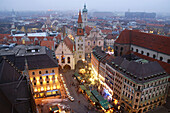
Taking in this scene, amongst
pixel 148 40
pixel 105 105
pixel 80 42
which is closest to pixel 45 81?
pixel 105 105

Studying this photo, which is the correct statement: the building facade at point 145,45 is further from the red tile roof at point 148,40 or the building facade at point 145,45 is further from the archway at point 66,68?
the archway at point 66,68

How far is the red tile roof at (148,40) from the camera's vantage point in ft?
210

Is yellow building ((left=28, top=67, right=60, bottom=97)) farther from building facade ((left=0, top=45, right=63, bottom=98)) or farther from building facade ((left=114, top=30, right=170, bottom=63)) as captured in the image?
building facade ((left=114, top=30, right=170, bottom=63))

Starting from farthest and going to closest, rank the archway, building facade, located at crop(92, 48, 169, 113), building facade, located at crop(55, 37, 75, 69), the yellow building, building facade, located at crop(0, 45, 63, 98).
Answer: the archway → building facade, located at crop(55, 37, 75, 69) → the yellow building → building facade, located at crop(0, 45, 63, 98) → building facade, located at crop(92, 48, 169, 113)

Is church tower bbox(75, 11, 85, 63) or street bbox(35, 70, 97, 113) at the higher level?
church tower bbox(75, 11, 85, 63)

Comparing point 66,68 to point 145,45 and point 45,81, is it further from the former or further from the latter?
point 145,45

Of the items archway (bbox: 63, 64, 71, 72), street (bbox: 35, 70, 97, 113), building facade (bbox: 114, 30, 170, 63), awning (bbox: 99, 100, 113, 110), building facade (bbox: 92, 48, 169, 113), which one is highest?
building facade (bbox: 114, 30, 170, 63)

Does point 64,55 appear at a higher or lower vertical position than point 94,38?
lower

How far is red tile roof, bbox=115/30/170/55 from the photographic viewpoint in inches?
2519

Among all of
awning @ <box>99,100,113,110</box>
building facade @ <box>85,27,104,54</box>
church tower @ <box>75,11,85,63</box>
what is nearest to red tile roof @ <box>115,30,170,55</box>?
building facade @ <box>85,27,104,54</box>

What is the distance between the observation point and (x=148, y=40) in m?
72.2

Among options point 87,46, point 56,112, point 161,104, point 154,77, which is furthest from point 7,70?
point 87,46

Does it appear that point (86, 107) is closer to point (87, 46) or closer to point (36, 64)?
point (36, 64)

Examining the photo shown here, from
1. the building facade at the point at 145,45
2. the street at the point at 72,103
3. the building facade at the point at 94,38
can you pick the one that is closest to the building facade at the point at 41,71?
the street at the point at 72,103
